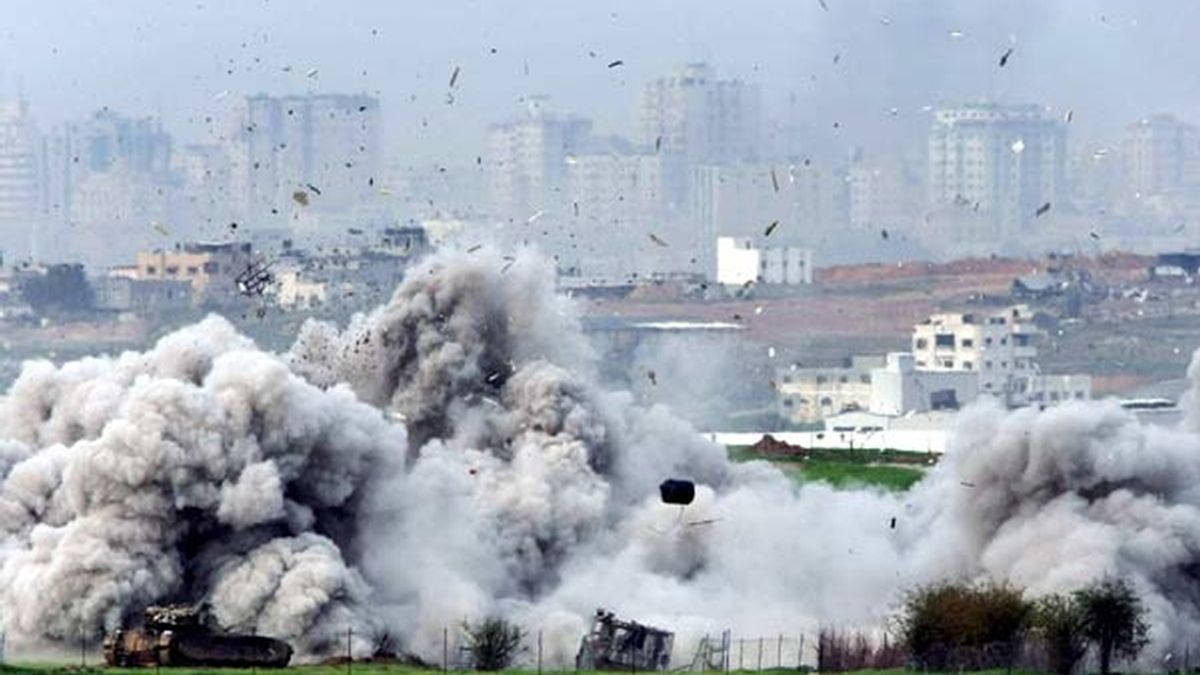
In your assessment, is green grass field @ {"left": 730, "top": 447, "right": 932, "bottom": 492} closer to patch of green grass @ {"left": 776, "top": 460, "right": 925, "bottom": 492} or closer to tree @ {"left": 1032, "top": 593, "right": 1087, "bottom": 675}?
patch of green grass @ {"left": 776, "top": 460, "right": 925, "bottom": 492}

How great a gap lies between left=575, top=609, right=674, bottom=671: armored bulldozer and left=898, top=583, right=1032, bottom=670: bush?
4301 millimetres

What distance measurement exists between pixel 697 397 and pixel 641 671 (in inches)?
3860

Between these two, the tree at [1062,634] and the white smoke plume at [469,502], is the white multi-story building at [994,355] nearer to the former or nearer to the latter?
the white smoke plume at [469,502]

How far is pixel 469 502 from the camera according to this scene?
276ft

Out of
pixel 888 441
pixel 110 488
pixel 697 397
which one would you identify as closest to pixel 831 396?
pixel 697 397

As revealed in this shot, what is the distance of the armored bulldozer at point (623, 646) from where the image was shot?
7481 cm

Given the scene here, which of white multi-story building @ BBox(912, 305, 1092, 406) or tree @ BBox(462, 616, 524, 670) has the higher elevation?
tree @ BBox(462, 616, 524, 670)

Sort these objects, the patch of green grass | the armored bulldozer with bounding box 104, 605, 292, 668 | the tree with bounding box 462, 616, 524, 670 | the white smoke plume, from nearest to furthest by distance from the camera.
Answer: the armored bulldozer with bounding box 104, 605, 292, 668
the tree with bounding box 462, 616, 524, 670
the white smoke plume
the patch of green grass

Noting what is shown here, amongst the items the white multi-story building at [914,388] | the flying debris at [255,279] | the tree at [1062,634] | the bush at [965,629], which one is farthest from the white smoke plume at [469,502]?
the white multi-story building at [914,388]

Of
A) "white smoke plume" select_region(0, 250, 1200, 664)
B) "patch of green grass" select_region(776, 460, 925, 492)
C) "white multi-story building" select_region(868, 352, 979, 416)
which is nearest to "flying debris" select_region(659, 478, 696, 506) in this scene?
"white smoke plume" select_region(0, 250, 1200, 664)

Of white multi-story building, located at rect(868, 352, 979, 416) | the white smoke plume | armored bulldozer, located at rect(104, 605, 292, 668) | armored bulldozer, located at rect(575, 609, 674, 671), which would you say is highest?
the white smoke plume

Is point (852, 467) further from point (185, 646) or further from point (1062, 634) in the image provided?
point (185, 646)

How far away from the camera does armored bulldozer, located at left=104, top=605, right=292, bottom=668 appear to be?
72000 millimetres

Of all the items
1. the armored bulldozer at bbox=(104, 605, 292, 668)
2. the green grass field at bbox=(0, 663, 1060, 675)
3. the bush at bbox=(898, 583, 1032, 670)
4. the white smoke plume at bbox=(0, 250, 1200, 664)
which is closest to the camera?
the green grass field at bbox=(0, 663, 1060, 675)
